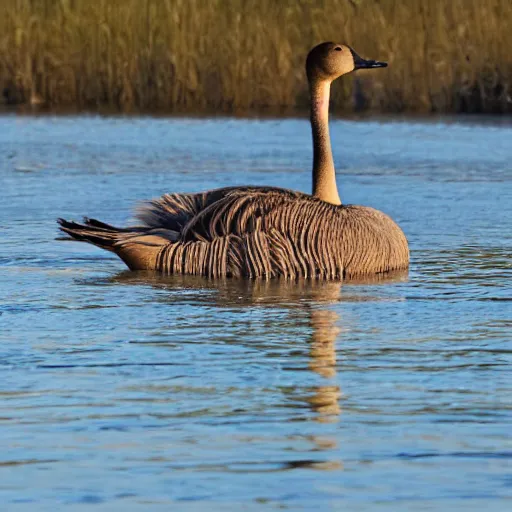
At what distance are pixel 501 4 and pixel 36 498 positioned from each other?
1524cm

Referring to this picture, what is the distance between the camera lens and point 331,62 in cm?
1004

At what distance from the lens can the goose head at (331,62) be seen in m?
10.0

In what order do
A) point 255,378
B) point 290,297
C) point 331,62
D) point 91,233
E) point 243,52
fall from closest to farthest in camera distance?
point 255,378, point 290,297, point 91,233, point 331,62, point 243,52

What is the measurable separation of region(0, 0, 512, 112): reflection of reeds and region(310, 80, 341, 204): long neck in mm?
7992

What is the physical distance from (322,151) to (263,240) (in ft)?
3.44

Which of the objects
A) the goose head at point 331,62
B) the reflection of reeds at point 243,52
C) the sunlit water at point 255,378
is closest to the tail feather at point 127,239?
the sunlit water at point 255,378

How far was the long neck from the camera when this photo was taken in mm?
9648

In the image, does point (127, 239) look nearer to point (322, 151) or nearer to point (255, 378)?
point (322, 151)

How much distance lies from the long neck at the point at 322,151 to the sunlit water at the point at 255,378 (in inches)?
29.5

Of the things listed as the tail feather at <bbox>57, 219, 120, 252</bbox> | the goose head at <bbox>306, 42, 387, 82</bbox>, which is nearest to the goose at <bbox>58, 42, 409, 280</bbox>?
the tail feather at <bbox>57, 219, 120, 252</bbox>

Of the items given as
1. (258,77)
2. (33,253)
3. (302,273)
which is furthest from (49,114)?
(302,273)

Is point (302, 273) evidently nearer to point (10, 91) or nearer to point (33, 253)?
point (33, 253)

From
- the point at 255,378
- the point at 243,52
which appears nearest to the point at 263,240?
the point at 255,378

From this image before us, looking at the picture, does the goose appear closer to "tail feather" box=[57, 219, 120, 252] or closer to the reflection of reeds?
"tail feather" box=[57, 219, 120, 252]
